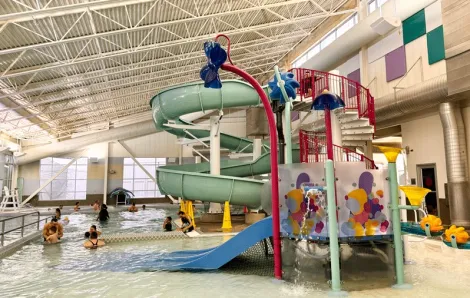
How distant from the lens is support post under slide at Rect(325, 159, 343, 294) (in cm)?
468

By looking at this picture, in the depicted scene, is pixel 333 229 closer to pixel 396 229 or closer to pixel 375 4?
pixel 396 229

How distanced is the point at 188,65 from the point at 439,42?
37.5 feet

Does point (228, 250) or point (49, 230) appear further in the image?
point (49, 230)

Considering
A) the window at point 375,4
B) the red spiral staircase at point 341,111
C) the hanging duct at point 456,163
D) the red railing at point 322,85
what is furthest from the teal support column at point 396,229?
the window at point 375,4

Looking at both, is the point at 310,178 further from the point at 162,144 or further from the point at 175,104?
the point at 162,144

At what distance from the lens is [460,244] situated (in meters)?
5.41

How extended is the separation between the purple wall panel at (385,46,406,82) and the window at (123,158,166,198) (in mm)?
21798

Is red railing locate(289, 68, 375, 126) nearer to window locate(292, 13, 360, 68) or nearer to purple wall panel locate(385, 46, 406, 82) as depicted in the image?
purple wall panel locate(385, 46, 406, 82)

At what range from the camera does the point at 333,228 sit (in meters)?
4.72

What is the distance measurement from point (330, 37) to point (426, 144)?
8956 mm

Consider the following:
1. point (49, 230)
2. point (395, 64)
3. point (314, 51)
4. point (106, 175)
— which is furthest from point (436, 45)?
point (106, 175)

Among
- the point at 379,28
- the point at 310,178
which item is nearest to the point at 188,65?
the point at 379,28

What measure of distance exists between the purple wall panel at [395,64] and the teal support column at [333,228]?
364 inches

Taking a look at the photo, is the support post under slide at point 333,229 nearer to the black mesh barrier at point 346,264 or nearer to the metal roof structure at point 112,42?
the black mesh barrier at point 346,264
